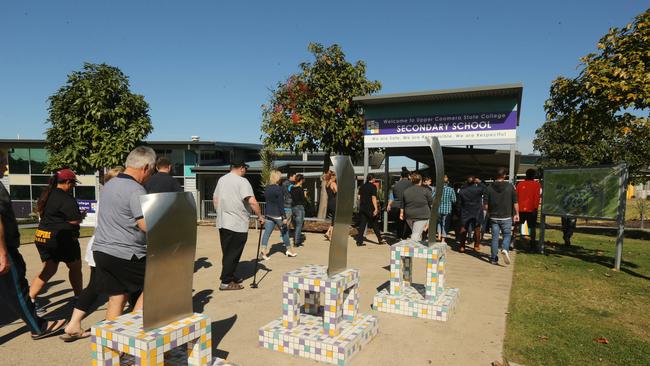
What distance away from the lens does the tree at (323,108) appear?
13.5m

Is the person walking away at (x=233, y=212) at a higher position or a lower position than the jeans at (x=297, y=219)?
higher

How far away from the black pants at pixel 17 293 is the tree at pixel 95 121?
9.55 meters

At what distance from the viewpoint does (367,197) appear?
31.7 feet

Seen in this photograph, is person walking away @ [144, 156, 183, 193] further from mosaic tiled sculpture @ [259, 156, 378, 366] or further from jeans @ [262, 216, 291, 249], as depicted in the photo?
jeans @ [262, 216, 291, 249]

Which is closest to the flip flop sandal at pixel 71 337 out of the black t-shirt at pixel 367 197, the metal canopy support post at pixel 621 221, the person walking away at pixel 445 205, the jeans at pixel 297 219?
the jeans at pixel 297 219

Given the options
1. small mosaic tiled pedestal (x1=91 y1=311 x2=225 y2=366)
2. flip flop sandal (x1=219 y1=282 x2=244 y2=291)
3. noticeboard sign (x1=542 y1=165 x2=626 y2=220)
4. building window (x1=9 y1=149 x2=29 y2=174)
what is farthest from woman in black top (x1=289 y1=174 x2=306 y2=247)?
building window (x1=9 y1=149 x2=29 y2=174)

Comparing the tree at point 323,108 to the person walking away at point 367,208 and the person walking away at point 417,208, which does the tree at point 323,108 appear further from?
the person walking away at point 417,208

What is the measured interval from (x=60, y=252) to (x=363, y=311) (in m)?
3.39

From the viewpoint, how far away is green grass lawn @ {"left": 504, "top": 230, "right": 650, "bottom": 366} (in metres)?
3.65

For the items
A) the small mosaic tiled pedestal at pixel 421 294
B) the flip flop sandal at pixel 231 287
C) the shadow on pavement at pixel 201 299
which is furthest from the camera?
the flip flop sandal at pixel 231 287

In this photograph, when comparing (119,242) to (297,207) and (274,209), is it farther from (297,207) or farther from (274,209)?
(297,207)

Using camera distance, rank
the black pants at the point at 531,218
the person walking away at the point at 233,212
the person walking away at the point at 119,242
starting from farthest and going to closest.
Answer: the black pants at the point at 531,218 → the person walking away at the point at 233,212 → the person walking away at the point at 119,242

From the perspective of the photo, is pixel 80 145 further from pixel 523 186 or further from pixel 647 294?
pixel 647 294

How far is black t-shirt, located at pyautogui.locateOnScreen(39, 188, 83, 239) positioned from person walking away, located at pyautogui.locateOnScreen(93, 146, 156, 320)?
4.64ft
